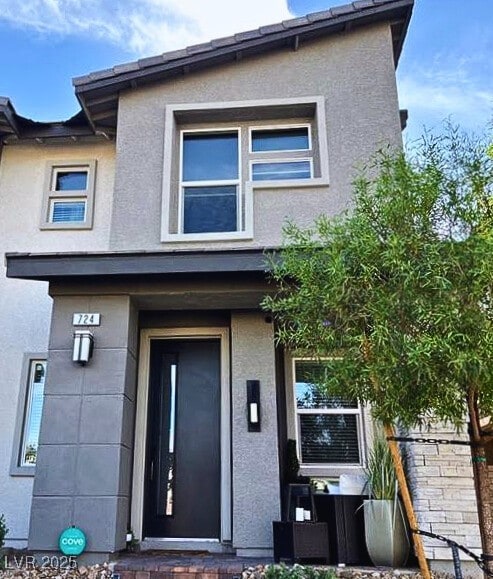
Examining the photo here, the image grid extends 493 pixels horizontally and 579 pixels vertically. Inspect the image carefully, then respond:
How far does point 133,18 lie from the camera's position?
11.4m

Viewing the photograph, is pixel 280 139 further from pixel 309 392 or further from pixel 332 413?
pixel 332 413

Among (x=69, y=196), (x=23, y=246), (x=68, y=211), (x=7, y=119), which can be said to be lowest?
(x=23, y=246)

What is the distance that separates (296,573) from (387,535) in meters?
1.27

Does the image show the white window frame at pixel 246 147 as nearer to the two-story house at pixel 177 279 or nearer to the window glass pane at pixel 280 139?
the two-story house at pixel 177 279

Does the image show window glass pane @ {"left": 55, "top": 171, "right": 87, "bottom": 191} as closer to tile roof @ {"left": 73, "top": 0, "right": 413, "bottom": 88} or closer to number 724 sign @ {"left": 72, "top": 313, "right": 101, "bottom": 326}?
tile roof @ {"left": 73, "top": 0, "right": 413, "bottom": 88}

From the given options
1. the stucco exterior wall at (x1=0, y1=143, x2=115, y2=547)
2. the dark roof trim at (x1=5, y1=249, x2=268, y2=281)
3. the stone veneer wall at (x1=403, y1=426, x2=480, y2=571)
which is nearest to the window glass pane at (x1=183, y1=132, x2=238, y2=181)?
the stucco exterior wall at (x1=0, y1=143, x2=115, y2=547)

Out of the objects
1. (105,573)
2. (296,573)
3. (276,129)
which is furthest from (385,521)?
(276,129)

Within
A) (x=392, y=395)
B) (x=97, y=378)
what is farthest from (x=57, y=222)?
(x=392, y=395)

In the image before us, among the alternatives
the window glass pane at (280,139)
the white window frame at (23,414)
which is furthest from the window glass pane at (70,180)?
the window glass pane at (280,139)

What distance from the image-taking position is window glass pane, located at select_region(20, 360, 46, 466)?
765 cm

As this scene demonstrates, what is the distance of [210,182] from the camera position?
7.68m

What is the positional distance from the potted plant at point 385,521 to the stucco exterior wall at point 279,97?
2976 mm

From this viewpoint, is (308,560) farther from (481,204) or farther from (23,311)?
(23,311)

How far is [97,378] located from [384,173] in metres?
3.81
